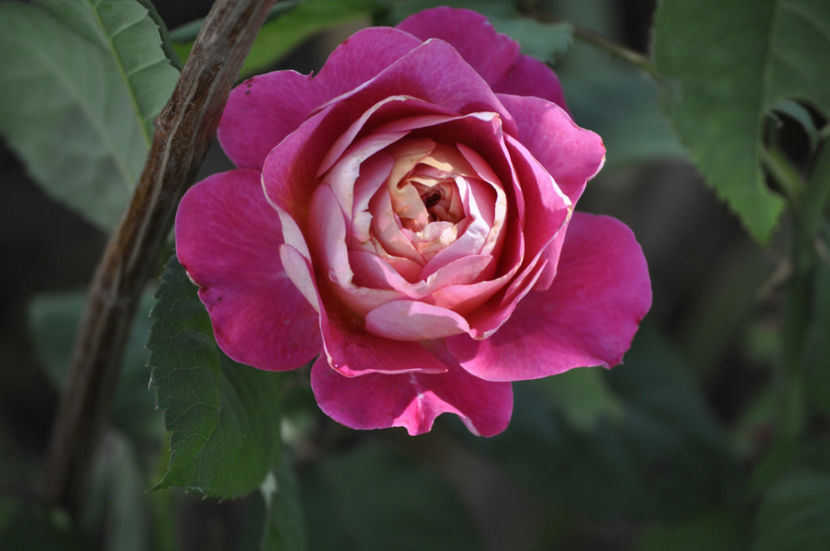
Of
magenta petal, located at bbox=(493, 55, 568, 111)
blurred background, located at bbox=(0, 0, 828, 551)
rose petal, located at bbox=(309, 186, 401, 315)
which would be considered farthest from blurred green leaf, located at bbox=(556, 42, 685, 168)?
rose petal, located at bbox=(309, 186, 401, 315)

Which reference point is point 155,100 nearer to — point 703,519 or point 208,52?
point 208,52

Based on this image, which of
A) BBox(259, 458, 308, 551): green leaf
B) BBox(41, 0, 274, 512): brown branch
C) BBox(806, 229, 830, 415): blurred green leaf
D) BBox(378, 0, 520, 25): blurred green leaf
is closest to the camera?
BBox(41, 0, 274, 512): brown branch

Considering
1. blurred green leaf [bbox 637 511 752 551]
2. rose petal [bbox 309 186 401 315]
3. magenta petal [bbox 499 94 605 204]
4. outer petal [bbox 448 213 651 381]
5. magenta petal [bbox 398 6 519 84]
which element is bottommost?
blurred green leaf [bbox 637 511 752 551]

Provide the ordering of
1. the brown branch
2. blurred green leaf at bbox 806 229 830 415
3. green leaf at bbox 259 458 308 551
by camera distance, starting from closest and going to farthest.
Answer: the brown branch
green leaf at bbox 259 458 308 551
blurred green leaf at bbox 806 229 830 415

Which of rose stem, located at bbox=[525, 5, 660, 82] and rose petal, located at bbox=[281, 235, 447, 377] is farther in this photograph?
rose stem, located at bbox=[525, 5, 660, 82]

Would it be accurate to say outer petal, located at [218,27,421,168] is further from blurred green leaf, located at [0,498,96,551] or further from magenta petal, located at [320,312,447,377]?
blurred green leaf, located at [0,498,96,551]
